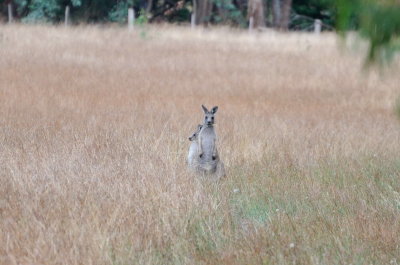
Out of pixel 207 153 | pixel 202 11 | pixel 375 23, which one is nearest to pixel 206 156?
pixel 207 153

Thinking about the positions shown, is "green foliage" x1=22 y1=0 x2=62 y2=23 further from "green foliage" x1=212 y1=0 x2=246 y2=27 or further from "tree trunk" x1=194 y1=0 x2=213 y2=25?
"green foliage" x1=212 y1=0 x2=246 y2=27

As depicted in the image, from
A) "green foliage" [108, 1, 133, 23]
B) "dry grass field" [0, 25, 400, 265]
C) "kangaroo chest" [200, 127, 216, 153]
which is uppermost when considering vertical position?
"kangaroo chest" [200, 127, 216, 153]

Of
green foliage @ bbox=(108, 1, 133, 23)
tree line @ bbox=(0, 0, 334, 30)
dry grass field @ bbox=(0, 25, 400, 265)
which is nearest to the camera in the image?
dry grass field @ bbox=(0, 25, 400, 265)

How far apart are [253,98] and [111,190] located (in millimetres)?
8340

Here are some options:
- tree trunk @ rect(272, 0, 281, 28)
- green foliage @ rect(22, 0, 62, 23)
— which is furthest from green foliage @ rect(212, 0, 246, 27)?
green foliage @ rect(22, 0, 62, 23)

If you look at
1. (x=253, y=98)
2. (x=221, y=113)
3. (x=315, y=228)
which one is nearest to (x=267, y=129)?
(x=221, y=113)

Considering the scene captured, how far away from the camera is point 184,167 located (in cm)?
773

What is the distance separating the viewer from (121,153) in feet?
27.6

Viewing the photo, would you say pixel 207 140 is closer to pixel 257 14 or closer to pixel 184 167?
pixel 184 167

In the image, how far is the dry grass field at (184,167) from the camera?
5512 mm

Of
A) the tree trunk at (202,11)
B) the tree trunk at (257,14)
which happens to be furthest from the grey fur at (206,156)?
the tree trunk at (202,11)

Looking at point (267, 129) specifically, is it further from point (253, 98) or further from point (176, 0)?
point (176, 0)

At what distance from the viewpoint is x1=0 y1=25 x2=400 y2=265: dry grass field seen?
18.1 ft

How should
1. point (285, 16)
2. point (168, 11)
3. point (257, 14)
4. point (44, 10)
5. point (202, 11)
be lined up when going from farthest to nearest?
point (168, 11) < point (202, 11) < point (285, 16) < point (257, 14) < point (44, 10)
